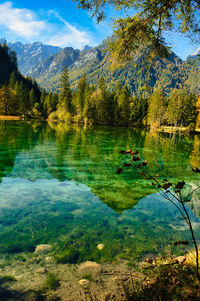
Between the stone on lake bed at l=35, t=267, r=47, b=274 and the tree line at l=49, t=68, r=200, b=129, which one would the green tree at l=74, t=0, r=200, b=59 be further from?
the tree line at l=49, t=68, r=200, b=129

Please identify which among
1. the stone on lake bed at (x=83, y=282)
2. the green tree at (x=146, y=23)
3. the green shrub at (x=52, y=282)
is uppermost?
the green tree at (x=146, y=23)

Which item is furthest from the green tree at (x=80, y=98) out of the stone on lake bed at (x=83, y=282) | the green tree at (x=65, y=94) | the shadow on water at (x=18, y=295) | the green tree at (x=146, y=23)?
the shadow on water at (x=18, y=295)

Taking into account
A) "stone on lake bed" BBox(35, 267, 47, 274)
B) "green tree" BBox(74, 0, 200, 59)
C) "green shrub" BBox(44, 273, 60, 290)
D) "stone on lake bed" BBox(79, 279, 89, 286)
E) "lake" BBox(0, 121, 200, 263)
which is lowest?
"lake" BBox(0, 121, 200, 263)

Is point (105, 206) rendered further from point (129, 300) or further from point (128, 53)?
point (128, 53)

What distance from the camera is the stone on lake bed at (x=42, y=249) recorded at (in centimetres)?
438

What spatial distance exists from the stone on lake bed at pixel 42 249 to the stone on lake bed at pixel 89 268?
1.03m

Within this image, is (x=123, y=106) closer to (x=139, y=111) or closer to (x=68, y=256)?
(x=139, y=111)

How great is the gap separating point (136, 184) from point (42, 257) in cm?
685

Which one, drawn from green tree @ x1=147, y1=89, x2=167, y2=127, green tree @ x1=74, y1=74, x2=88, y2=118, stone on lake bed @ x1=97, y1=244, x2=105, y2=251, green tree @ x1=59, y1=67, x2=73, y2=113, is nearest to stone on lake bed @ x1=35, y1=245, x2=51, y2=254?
stone on lake bed @ x1=97, y1=244, x2=105, y2=251

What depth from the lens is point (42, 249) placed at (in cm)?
448

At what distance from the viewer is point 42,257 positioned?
4.21m

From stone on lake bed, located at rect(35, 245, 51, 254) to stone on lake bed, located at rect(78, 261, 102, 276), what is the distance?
103 centimetres

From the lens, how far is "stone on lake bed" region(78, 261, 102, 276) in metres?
3.76

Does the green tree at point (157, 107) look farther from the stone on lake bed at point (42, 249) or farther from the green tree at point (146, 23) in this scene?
the stone on lake bed at point (42, 249)
